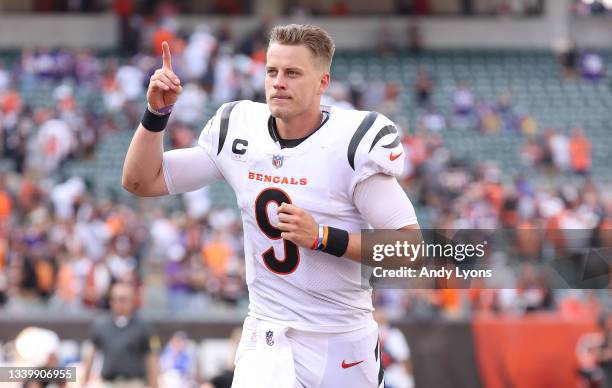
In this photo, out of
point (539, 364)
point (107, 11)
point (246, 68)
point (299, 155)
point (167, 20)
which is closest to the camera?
point (299, 155)

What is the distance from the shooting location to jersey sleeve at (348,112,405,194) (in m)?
4.59

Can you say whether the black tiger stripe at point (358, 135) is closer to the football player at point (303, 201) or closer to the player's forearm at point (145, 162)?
the football player at point (303, 201)

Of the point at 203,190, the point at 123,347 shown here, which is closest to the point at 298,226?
the point at 123,347

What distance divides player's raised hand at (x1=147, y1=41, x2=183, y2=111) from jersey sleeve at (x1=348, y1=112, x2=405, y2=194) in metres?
0.76

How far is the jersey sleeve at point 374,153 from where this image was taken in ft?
15.1

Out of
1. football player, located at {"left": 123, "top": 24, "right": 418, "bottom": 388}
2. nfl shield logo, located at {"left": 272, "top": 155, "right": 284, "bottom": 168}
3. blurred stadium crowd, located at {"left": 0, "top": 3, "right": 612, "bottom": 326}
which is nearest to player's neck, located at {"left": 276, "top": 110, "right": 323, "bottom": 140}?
football player, located at {"left": 123, "top": 24, "right": 418, "bottom": 388}

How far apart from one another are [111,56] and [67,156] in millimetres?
6081

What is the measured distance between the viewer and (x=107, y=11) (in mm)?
26625

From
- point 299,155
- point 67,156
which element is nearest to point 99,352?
point 299,155

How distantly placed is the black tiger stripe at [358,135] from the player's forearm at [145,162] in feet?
2.72

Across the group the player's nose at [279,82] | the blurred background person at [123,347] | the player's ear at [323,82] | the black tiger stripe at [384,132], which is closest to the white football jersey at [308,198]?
the black tiger stripe at [384,132]

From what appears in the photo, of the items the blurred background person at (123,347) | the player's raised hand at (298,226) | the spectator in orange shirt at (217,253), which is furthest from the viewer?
the spectator in orange shirt at (217,253)

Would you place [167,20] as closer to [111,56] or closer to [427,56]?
[111,56]

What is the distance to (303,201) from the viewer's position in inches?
185
